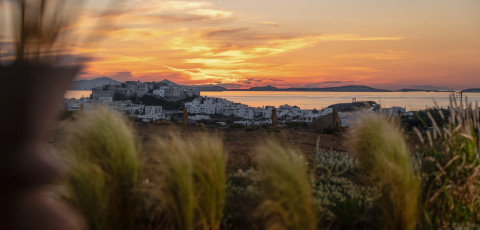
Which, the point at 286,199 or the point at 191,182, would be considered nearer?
the point at 286,199

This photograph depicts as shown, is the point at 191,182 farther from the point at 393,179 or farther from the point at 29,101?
the point at 29,101

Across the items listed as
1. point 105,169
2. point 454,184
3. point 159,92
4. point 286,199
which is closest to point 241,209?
point 286,199

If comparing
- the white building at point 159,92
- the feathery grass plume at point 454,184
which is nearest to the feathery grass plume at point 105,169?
the feathery grass plume at point 454,184

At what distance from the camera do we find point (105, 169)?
129 inches

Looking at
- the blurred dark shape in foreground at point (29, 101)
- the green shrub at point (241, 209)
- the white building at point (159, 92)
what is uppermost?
the white building at point (159, 92)

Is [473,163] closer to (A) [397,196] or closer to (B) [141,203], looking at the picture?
(A) [397,196]

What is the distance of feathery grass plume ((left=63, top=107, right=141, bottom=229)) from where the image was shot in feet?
9.68

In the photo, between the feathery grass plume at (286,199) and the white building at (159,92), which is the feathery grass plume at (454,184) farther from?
the white building at (159,92)

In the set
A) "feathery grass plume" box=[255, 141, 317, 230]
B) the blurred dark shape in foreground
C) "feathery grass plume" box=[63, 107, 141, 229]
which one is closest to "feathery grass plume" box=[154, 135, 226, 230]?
"feathery grass plume" box=[63, 107, 141, 229]

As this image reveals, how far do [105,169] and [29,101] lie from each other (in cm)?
212

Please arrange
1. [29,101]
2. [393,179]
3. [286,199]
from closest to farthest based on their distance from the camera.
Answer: [29,101], [286,199], [393,179]

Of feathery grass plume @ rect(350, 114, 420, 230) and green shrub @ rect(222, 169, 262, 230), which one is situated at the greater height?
feathery grass plume @ rect(350, 114, 420, 230)

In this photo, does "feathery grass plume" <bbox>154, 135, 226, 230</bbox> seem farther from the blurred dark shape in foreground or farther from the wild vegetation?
the blurred dark shape in foreground

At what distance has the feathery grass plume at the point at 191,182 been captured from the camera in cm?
319
